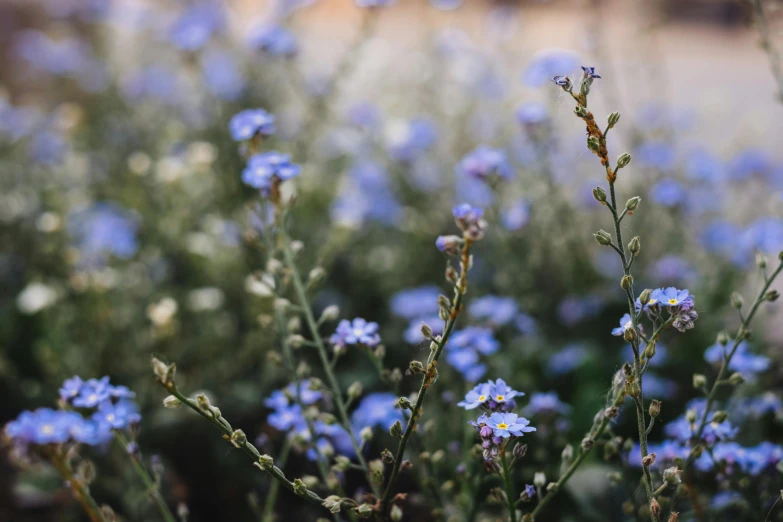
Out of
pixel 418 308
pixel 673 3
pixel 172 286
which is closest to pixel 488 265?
pixel 418 308

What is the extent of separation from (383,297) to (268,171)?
1.52 meters

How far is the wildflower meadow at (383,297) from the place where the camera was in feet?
4.77

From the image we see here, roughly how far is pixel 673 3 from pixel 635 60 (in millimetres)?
4014

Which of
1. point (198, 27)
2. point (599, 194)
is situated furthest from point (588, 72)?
point (198, 27)

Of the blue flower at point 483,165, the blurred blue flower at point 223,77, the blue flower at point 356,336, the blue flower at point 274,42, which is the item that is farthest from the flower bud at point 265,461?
the blurred blue flower at point 223,77

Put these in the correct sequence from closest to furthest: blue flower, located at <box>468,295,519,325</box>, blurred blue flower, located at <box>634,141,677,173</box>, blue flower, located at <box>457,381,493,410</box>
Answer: blue flower, located at <box>457,381,493,410</box> < blue flower, located at <box>468,295,519,325</box> < blurred blue flower, located at <box>634,141,677,173</box>

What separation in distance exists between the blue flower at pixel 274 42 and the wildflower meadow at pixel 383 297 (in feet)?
0.07

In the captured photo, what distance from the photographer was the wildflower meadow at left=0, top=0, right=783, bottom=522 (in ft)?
4.77

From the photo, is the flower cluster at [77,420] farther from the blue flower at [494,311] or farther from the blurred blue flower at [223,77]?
the blurred blue flower at [223,77]

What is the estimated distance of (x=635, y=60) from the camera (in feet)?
18.2

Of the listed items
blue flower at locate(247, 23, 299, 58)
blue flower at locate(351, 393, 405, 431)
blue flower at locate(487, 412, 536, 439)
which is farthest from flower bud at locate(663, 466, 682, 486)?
blue flower at locate(247, 23, 299, 58)

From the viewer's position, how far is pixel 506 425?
4.00 feet

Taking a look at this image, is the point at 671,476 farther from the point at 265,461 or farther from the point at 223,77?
the point at 223,77

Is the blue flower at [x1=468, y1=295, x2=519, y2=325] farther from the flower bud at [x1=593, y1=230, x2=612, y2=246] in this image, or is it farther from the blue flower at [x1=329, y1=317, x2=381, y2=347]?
the flower bud at [x1=593, y1=230, x2=612, y2=246]
